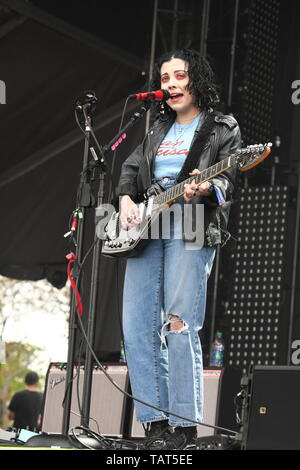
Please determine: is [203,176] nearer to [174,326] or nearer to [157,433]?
[174,326]

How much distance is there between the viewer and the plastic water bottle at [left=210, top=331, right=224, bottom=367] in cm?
533

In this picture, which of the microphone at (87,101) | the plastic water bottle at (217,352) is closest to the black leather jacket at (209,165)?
the microphone at (87,101)

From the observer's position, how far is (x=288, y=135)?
5.89 meters

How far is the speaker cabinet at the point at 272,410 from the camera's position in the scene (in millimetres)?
2518

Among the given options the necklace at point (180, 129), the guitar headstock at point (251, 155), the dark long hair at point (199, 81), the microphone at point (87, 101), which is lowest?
the guitar headstock at point (251, 155)

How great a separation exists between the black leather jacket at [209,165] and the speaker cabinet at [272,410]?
29.7 inches

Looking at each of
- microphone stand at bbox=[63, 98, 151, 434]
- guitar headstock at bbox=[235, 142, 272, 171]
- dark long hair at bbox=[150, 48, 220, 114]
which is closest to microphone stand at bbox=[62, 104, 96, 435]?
microphone stand at bbox=[63, 98, 151, 434]

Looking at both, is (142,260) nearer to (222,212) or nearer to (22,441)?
(222,212)

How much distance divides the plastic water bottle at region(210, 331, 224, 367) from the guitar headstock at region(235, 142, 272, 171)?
239 centimetres

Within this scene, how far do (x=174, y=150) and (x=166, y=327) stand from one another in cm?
74

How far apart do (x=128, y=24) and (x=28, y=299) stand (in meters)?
12.9

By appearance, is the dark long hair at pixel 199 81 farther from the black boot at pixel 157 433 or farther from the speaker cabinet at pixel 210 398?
the speaker cabinet at pixel 210 398

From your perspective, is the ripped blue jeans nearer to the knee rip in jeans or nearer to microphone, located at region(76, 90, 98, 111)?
the knee rip in jeans

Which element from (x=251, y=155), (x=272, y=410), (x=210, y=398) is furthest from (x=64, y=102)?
(x=272, y=410)
